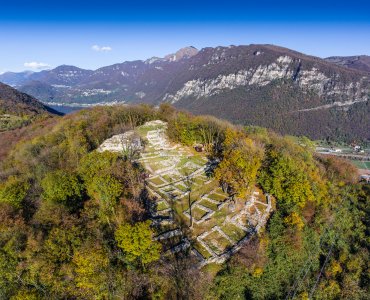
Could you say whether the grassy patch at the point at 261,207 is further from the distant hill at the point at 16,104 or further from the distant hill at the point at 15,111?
the distant hill at the point at 16,104

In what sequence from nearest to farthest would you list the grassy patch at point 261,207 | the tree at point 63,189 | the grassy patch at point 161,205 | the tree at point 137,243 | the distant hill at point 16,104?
1. the tree at point 137,243
2. the tree at point 63,189
3. the grassy patch at point 161,205
4. the grassy patch at point 261,207
5. the distant hill at point 16,104

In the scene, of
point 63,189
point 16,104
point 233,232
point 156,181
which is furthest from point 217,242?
point 16,104

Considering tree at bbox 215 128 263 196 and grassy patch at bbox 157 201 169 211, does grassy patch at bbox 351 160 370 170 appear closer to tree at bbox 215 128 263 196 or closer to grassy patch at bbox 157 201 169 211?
tree at bbox 215 128 263 196

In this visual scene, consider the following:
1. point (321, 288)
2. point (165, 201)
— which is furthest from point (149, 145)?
point (321, 288)

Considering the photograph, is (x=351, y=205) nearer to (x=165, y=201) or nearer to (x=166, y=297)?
(x=165, y=201)

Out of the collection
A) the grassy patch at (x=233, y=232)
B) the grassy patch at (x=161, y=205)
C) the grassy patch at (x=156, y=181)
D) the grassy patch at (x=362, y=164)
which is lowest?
the grassy patch at (x=362, y=164)

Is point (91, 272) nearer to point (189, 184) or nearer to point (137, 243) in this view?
point (137, 243)

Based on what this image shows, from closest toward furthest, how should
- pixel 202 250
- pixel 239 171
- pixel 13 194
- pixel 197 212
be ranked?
pixel 202 250 < pixel 13 194 < pixel 197 212 < pixel 239 171

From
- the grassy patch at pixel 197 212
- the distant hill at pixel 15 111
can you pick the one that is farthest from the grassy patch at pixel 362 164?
the distant hill at pixel 15 111
